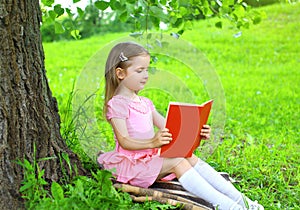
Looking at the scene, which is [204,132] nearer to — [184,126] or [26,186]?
[184,126]

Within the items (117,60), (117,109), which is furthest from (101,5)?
(117,109)

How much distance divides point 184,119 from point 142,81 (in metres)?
0.32

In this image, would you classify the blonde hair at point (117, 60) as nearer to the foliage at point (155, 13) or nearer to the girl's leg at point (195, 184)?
the foliage at point (155, 13)

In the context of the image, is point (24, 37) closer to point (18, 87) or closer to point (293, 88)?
point (18, 87)

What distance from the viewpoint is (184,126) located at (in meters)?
2.82

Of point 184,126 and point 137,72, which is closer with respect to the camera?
→ point 184,126

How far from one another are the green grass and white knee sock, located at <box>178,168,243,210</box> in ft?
1.23

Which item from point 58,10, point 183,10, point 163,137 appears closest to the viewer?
point 163,137

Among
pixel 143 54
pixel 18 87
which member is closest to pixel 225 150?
pixel 143 54

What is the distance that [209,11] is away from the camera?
3865mm

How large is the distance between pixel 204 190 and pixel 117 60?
78 centimetres

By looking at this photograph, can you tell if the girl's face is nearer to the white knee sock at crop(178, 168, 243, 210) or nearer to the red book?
the red book

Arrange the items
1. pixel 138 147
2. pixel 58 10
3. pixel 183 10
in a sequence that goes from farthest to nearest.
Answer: pixel 183 10
pixel 58 10
pixel 138 147

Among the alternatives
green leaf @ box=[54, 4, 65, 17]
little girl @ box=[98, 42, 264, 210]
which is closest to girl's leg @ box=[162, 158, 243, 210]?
little girl @ box=[98, 42, 264, 210]
